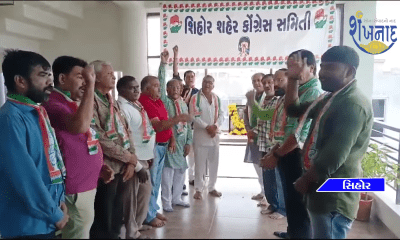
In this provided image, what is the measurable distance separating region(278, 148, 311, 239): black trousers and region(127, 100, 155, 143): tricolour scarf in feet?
1.68

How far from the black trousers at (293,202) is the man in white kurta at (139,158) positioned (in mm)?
512

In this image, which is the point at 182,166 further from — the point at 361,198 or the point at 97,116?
the point at 361,198

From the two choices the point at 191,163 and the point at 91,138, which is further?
the point at 191,163

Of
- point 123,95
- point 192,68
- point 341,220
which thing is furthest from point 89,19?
point 341,220

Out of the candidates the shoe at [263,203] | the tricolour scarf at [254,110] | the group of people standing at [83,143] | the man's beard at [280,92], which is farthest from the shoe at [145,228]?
the man's beard at [280,92]

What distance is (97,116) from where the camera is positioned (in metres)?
0.93

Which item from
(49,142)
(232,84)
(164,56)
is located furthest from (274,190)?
(49,142)

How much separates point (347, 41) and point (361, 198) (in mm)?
579

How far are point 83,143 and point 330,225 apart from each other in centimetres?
93

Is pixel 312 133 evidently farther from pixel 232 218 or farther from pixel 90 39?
pixel 90 39

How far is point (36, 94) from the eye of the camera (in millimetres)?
912

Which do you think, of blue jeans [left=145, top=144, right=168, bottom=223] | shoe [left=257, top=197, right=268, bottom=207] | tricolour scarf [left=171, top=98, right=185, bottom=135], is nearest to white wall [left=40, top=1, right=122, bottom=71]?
tricolour scarf [left=171, top=98, right=185, bottom=135]

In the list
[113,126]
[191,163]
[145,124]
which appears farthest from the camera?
[191,163]

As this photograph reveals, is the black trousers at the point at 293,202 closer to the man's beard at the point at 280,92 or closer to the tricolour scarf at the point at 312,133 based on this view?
the tricolour scarf at the point at 312,133
